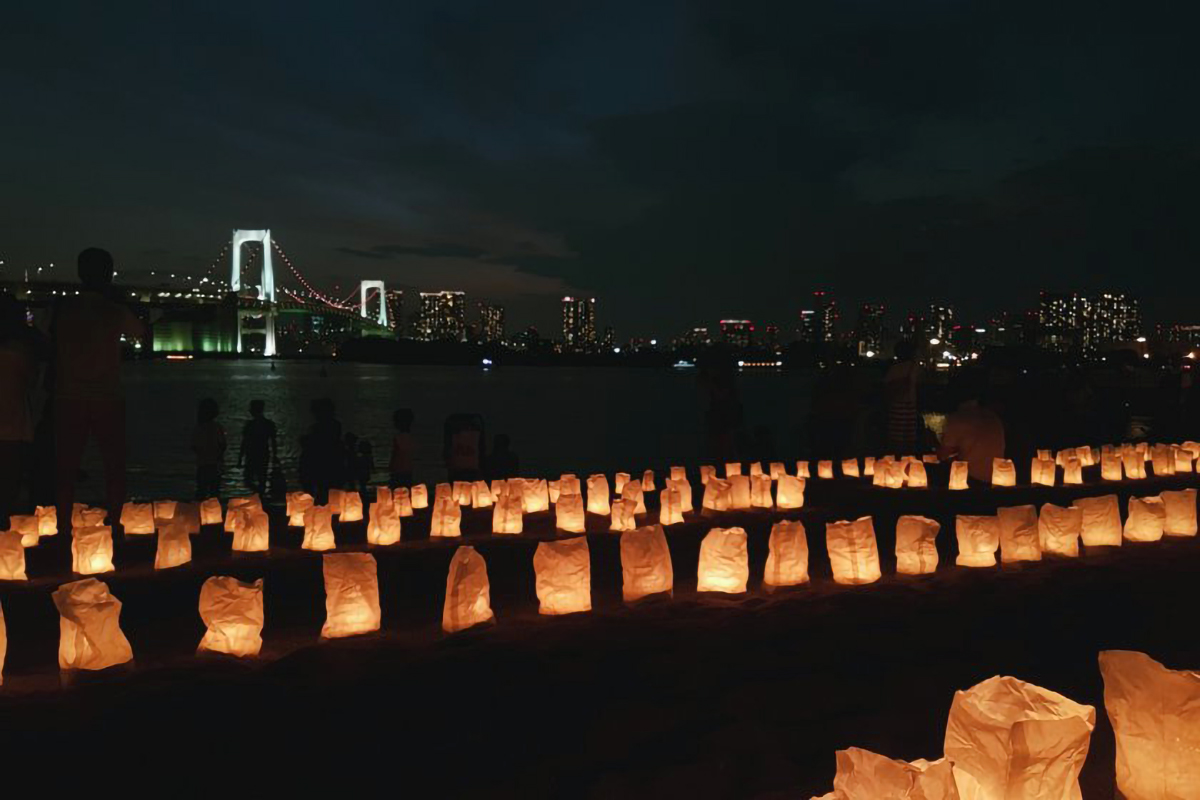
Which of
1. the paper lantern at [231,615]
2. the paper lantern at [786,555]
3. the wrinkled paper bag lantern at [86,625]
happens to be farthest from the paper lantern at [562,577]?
the wrinkled paper bag lantern at [86,625]

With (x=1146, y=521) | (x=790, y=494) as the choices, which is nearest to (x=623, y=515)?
(x=790, y=494)

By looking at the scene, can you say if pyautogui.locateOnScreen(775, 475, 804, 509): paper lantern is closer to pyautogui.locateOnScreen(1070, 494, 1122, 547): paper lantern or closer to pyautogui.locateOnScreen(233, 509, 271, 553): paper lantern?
pyautogui.locateOnScreen(1070, 494, 1122, 547): paper lantern

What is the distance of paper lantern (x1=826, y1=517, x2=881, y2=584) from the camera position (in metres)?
4.28

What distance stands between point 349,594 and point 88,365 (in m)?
2.93

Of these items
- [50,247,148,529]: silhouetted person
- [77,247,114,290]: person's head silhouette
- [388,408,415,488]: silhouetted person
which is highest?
[77,247,114,290]: person's head silhouette

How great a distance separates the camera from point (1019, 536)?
458 centimetres

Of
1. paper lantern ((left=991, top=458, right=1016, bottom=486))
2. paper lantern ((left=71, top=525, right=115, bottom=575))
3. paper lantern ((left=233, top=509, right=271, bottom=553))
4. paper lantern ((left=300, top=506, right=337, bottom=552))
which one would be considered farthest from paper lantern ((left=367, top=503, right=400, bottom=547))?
paper lantern ((left=991, top=458, right=1016, bottom=486))

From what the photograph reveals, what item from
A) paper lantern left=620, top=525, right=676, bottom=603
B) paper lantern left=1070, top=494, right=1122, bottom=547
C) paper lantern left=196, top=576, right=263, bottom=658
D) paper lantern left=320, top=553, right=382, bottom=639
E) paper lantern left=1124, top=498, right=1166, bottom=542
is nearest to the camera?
paper lantern left=196, top=576, right=263, bottom=658

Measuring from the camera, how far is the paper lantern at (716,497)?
6.47 metres

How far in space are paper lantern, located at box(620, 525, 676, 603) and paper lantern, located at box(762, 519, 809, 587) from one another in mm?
563

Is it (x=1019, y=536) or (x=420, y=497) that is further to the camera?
(x=420, y=497)

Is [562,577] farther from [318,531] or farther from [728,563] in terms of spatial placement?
[318,531]

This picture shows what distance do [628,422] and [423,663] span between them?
32.5 metres

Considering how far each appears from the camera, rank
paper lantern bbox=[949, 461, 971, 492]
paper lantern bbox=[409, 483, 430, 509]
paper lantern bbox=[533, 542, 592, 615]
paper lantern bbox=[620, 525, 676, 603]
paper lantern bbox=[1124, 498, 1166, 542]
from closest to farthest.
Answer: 1. paper lantern bbox=[533, 542, 592, 615]
2. paper lantern bbox=[620, 525, 676, 603]
3. paper lantern bbox=[1124, 498, 1166, 542]
4. paper lantern bbox=[949, 461, 971, 492]
5. paper lantern bbox=[409, 483, 430, 509]
